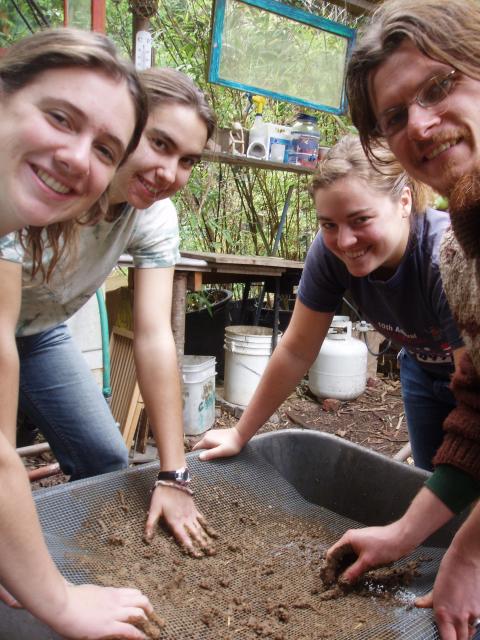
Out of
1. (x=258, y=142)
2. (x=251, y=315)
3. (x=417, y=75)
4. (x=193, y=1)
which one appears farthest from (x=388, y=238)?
(x=193, y=1)

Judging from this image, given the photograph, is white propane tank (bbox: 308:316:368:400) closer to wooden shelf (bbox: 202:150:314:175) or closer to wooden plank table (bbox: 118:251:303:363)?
wooden plank table (bbox: 118:251:303:363)

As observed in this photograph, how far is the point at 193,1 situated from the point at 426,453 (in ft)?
10.3

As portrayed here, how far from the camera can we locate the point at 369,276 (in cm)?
117

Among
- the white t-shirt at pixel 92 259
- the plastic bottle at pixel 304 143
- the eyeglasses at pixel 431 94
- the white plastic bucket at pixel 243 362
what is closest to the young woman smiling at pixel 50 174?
the white t-shirt at pixel 92 259

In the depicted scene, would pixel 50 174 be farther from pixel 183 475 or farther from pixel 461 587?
pixel 461 587

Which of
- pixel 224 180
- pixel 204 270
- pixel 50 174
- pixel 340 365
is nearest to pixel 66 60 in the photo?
pixel 50 174

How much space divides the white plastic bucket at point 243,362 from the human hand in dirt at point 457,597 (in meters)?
2.06

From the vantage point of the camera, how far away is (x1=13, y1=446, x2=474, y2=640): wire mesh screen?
0.85 meters

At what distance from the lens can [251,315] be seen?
3.60 m

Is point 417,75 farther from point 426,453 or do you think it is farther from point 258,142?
point 258,142

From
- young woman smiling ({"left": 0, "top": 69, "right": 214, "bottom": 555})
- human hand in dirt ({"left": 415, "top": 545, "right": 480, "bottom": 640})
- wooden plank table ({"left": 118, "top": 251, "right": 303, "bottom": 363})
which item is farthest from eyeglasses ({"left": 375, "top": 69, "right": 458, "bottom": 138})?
wooden plank table ({"left": 118, "top": 251, "right": 303, "bottom": 363})

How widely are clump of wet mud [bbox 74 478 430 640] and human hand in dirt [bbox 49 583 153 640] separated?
5 centimetres

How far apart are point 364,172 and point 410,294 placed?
0.84 ft

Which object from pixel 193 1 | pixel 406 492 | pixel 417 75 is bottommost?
pixel 406 492
